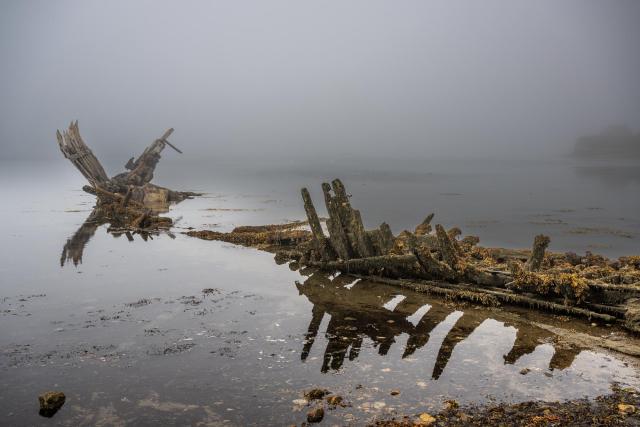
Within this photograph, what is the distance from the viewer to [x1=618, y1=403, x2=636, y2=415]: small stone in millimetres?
6664

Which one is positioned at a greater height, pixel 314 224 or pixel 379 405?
pixel 314 224

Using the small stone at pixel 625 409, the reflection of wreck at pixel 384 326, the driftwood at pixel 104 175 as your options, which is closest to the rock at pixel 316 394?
the reflection of wreck at pixel 384 326

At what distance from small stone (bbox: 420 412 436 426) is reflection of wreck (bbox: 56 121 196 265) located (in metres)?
16.3

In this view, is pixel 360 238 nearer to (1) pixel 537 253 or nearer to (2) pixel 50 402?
(1) pixel 537 253

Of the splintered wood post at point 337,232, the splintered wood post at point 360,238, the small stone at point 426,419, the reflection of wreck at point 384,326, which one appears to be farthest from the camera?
the splintered wood post at point 337,232

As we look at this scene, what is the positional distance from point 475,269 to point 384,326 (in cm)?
338

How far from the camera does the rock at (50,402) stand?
6.84 metres

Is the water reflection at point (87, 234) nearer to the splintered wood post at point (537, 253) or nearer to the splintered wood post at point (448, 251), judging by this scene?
the splintered wood post at point (448, 251)

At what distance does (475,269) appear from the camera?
12.5 metres

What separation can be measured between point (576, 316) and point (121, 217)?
2605 centimetres

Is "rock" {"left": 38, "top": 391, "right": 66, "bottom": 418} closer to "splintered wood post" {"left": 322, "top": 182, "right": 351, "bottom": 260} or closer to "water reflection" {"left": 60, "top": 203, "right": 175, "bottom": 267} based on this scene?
"splintered wood post" {"left": 322, "top": 182, "right": 351, "bottom": 260}

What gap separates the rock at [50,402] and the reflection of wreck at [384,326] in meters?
3.82

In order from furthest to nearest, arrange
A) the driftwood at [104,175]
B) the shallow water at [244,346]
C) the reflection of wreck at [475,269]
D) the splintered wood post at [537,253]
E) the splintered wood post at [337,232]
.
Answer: the driftwood at [104,175], the splintered wood post at [337,232], the splintered wood post at [537,253], the reflection of wreck at [475,269], the shallow water at [244,346]

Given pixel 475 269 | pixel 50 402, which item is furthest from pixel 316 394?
pixel 475 269
